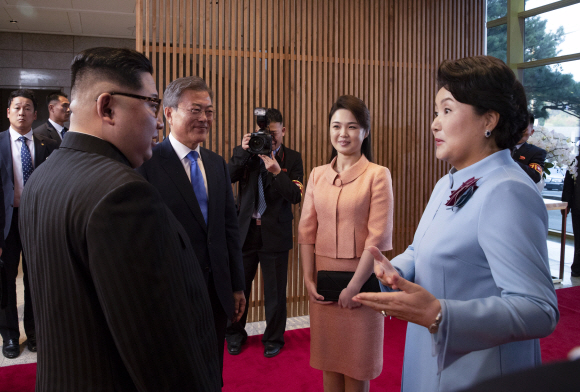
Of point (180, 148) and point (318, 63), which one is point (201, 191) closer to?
point (180, 148)

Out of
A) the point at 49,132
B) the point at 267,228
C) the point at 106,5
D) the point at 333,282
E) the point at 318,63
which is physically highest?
the point at 106,5

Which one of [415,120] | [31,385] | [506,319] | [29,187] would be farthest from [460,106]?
[415,120]

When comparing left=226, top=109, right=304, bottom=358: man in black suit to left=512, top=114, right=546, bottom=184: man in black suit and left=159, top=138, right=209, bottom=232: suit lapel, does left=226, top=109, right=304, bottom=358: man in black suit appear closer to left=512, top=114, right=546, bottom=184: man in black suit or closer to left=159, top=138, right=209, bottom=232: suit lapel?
left=159, top=138, right=209, bottom=232: suit lapel

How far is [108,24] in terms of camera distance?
7.71m

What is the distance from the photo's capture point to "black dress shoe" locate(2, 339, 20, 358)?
3.23m

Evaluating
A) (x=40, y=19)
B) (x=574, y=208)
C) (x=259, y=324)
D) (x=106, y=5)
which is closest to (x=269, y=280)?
(x=259, y=324)

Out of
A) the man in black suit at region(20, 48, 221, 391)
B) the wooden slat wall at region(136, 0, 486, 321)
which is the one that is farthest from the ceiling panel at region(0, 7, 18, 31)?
the man in black suit at region(20, 48, 221, 391)

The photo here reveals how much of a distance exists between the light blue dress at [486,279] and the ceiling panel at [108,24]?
7541 mm

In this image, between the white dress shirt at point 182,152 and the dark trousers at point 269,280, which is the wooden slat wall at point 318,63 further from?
the white dress shirt at point 182,152

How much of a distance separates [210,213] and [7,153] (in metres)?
2.46

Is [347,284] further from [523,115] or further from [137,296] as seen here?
[137,296]

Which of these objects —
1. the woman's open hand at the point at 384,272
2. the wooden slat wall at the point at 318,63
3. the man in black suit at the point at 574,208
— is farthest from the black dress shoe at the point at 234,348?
the man in black suit at the point at 574,208

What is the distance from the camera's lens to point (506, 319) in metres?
0.99

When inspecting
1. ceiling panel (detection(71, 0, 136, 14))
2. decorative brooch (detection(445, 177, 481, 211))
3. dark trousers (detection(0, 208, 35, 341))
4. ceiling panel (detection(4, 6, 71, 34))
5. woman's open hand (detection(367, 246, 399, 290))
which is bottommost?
dark trousers (detection(0, 208, 35, 341))
